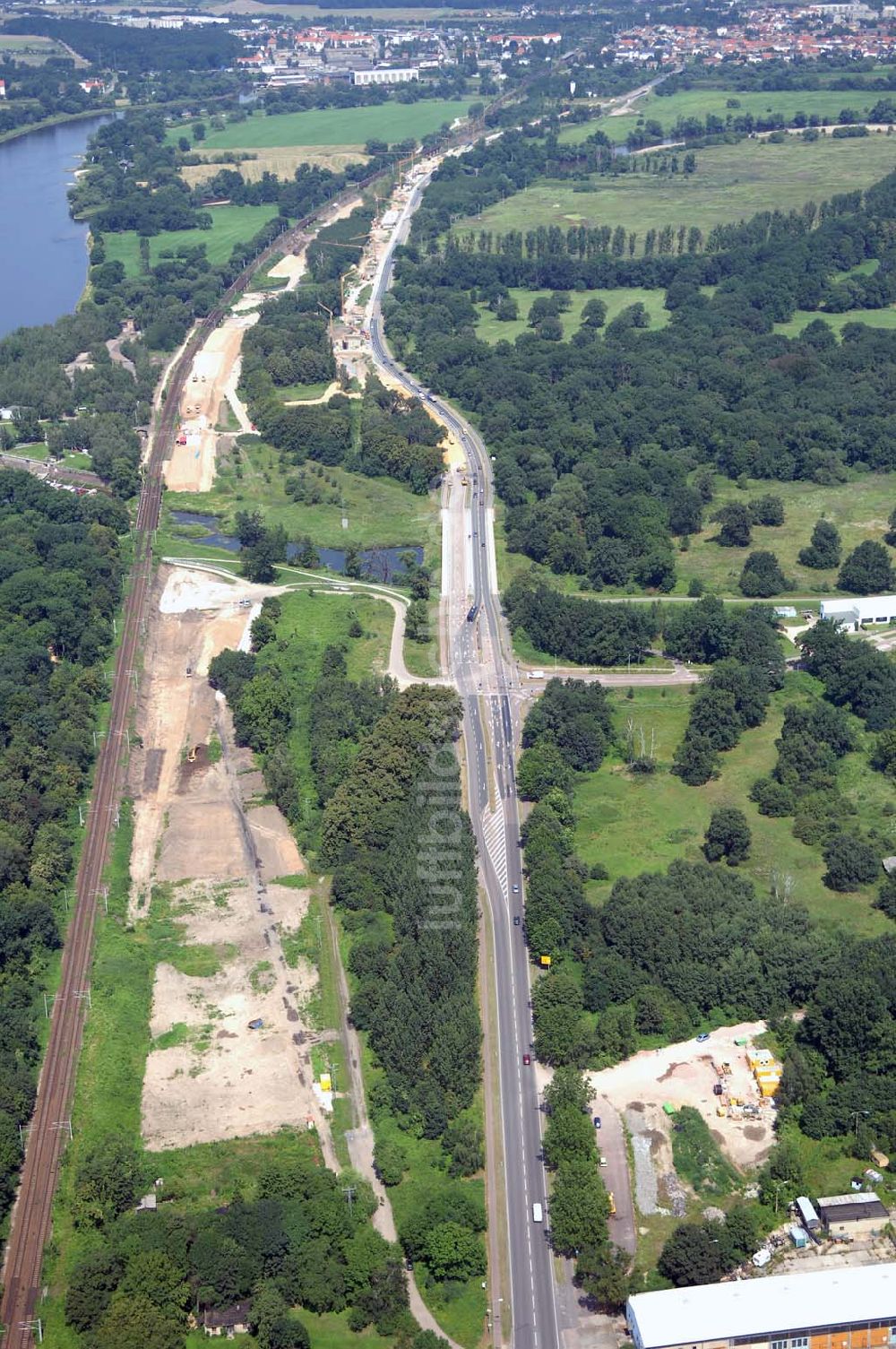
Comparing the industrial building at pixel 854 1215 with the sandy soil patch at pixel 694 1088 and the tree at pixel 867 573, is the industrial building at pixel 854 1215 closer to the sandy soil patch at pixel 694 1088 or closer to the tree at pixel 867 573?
the sandy soil patch at pixel 694 1088

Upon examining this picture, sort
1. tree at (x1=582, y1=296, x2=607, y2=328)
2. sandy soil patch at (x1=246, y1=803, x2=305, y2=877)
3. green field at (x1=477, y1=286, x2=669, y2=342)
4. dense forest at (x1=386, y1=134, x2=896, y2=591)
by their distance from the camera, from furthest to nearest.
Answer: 1. green field at (x1=477, y1=286, x2=669, y2=342)
2. tree at (x1=582, y1=296, x2=607, y2=328)
3. dense forest at (x1=386, y1=134, x2=896, y2=591)
4. sandy soil patch at (x1=246, y1=803, x2=305, y2=877)

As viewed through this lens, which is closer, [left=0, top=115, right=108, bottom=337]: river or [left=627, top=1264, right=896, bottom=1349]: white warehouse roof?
[left=627, top=1264, right=896, bottom=1349]: white warehouse roof

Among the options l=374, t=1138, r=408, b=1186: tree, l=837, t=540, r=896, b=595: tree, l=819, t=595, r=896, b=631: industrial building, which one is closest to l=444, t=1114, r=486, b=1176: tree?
l=374, t=1138, r=408, b=1186: tree

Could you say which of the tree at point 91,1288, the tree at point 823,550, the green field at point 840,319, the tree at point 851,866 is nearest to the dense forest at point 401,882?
the tree at point 91,1288

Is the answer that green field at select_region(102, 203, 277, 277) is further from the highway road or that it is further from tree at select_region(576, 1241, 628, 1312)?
tree at select_region(576, 1241, 628, 1312)

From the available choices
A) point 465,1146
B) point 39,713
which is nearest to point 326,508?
point 39,713

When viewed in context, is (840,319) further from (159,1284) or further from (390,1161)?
(159,1284)
